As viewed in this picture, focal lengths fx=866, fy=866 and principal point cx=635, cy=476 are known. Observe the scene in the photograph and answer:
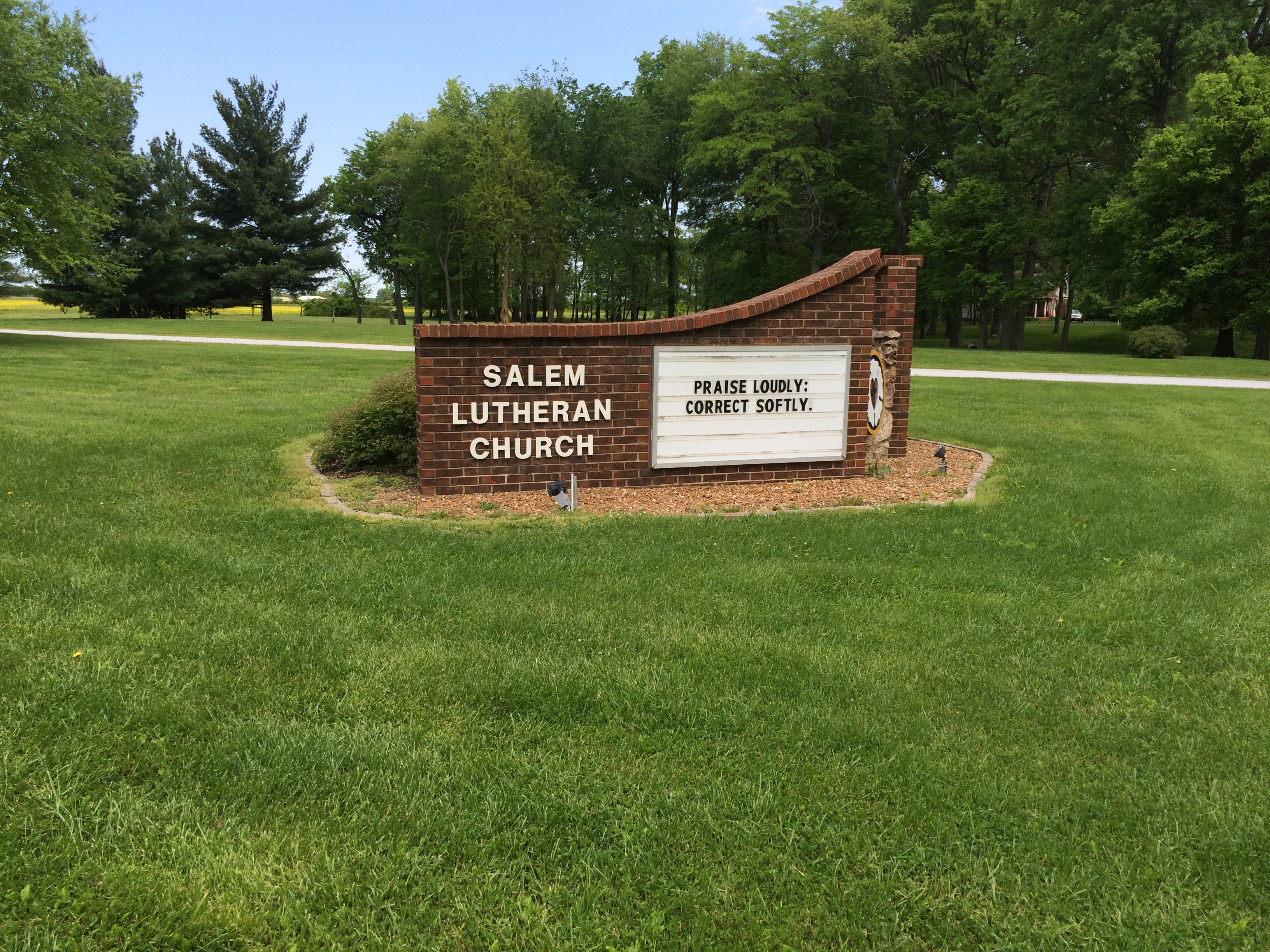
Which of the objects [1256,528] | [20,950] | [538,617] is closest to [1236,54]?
[1256,528]

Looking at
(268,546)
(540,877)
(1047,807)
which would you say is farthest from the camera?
(268,546)

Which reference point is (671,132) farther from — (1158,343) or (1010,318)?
(1158,343)

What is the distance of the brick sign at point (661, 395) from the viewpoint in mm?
6652

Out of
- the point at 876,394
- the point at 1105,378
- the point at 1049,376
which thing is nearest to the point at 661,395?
the point at 876,394

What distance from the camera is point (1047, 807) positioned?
9.20ft

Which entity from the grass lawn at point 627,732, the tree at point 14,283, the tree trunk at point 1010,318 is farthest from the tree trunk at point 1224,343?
the tree at point 14,283

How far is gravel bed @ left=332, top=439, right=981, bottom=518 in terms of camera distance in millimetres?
6492

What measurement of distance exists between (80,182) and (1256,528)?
31072 mm

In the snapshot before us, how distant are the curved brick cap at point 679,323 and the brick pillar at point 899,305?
41 centimetres

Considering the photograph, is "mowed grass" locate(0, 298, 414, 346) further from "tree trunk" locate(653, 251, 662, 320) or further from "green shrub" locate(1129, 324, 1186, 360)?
"green shrub" locate(1129, 324, 1186, 360)

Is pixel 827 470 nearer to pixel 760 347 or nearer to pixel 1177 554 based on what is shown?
pixel 760 347

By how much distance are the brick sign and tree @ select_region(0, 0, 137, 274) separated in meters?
24.5

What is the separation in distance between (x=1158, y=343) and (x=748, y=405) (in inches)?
998

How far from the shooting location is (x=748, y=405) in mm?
7340
